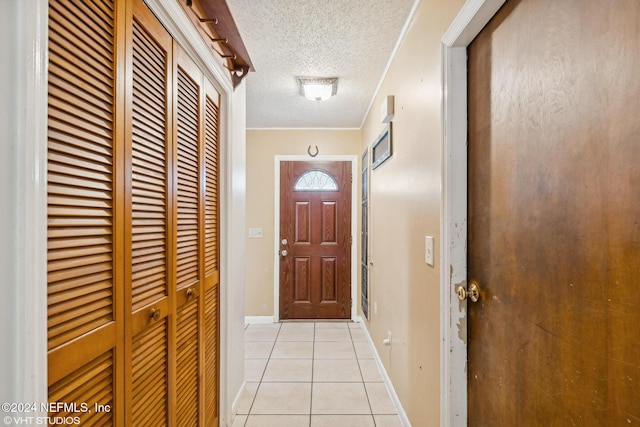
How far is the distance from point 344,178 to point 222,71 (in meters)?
2.40

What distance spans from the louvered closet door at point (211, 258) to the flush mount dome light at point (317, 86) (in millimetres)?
961

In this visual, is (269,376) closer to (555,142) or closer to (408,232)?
(408,232)

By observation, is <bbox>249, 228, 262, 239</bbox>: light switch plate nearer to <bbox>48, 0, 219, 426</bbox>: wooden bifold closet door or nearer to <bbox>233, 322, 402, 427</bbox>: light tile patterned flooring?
<bbox>233, 322, 402, 427</bbox>: light tile patterned flooring

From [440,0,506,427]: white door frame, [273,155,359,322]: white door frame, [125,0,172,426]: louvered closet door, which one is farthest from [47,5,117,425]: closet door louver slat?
[273,155,359,322]: white door frame

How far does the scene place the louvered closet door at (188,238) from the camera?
4.44 ft

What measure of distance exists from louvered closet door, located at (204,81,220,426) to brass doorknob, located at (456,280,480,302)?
119 centimetres

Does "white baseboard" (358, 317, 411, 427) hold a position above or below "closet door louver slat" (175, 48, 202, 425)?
below

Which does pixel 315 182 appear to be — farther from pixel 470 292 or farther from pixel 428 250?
pixel 470 292

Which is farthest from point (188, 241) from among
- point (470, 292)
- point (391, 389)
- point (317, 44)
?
point (391, 389)

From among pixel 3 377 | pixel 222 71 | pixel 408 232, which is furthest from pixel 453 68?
pixel 3 377

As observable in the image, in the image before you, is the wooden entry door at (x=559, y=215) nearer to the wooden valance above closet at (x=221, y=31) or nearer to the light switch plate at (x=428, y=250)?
the light switch plate at (x=428, y=250)

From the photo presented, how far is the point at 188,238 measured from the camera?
1452 mm

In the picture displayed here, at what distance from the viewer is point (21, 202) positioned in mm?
595

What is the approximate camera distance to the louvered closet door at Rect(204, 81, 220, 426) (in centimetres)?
168
